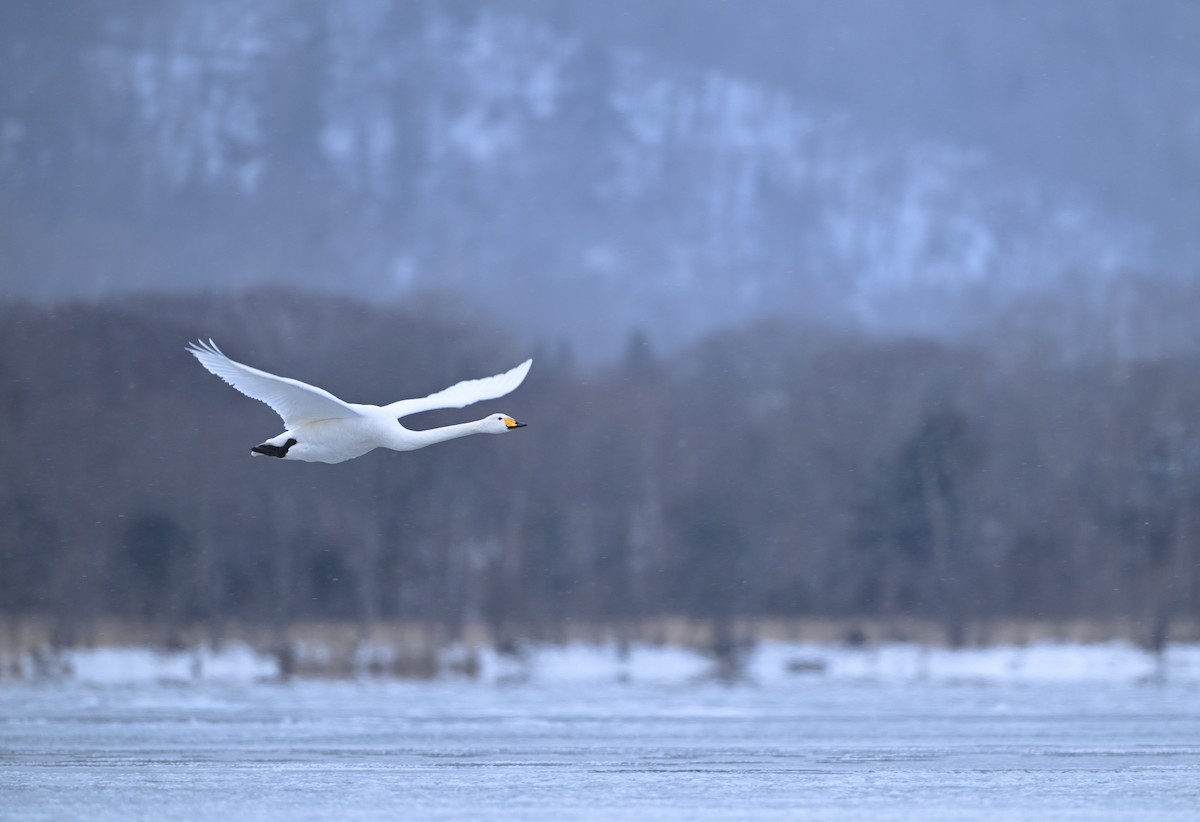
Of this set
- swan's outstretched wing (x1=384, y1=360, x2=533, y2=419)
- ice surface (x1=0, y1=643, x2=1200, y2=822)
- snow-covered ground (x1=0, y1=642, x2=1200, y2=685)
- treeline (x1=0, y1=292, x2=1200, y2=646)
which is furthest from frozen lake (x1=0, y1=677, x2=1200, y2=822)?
treeline (x1=0, y1=292, x2=1200, y2=646)

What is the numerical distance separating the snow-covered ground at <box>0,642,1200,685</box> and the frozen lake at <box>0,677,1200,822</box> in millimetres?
4064

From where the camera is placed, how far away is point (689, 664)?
2884 cm

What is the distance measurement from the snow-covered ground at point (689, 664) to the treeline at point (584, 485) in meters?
2.52

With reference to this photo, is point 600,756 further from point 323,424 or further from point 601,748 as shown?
point 323,424

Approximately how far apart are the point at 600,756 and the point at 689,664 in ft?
45.6

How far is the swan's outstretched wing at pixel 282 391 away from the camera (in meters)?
11.8

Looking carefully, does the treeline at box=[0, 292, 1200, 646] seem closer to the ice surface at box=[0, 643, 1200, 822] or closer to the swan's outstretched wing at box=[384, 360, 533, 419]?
the ice surface at box=[0, 643, 1200, 822]

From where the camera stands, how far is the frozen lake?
40.5 feet

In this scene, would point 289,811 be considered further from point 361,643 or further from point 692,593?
point 692,593

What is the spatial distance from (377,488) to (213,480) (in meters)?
3.36

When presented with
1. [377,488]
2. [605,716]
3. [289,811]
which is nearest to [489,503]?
[377,488]

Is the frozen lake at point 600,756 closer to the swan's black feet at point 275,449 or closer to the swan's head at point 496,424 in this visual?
the swan's black feet at point 275,449

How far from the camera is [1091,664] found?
92.2ft

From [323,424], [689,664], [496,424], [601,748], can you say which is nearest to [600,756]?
[601,748]
